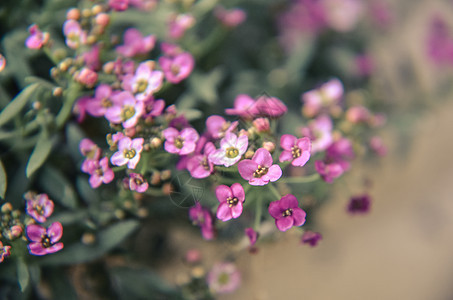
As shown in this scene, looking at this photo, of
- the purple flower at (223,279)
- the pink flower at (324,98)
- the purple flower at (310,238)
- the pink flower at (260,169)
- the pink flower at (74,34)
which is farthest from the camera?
the pink flower at (324,98)

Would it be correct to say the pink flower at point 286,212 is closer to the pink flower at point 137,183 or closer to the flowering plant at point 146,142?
the flowering plant at point 146,142

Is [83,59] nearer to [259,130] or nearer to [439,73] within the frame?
[259,130]

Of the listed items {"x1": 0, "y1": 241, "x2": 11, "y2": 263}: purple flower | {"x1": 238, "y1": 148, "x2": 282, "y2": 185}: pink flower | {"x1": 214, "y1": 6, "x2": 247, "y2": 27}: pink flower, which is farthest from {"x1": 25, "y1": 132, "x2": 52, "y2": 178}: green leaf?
{"x1": 214, "y1": 6, "x2": 247, "y2": 27}: pink flower

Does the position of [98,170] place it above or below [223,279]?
above

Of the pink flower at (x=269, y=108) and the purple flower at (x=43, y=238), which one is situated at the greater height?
the pink flower at (x=269, y=108)

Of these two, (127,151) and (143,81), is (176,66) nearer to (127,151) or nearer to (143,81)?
(143,81)

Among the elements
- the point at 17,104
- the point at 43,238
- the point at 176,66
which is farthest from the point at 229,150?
the point at 17,104

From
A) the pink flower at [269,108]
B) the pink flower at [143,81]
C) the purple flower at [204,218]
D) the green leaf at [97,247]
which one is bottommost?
the green leaf at [97,247]

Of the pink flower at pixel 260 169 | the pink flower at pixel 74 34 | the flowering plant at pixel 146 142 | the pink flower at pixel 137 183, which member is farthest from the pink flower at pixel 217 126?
the pink flower at pixel 74 34
